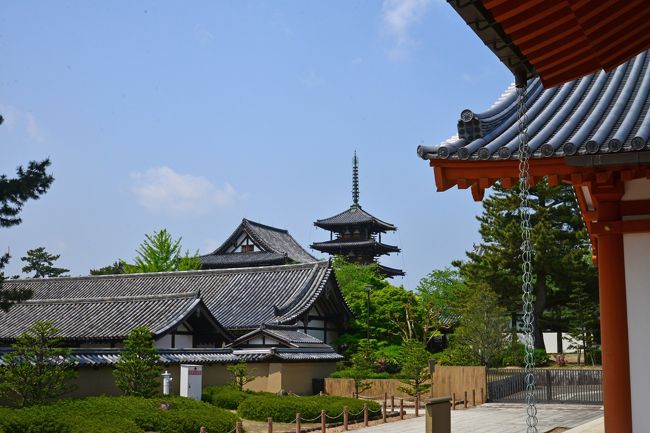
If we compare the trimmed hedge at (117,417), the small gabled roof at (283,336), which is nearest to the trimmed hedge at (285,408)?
the trimmed hedge at (117,417)

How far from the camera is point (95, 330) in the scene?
31.2 metres

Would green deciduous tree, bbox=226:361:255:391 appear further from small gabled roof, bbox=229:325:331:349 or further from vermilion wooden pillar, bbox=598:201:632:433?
vermilion wooden pillar, bbox=598:201:632:433

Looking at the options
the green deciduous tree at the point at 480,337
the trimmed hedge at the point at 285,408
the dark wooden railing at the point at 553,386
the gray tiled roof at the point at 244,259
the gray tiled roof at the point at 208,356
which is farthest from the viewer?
the gray tiled roof at the point at 244,259

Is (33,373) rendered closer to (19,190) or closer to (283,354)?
(19,190)

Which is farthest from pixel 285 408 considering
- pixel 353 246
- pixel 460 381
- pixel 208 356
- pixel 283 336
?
pixel 353 246

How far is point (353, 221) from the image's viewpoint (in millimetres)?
75812

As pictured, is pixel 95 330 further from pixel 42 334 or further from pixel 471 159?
pixel 471 159

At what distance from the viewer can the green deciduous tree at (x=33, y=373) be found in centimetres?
1950

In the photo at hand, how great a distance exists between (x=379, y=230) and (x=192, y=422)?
57.6 meters

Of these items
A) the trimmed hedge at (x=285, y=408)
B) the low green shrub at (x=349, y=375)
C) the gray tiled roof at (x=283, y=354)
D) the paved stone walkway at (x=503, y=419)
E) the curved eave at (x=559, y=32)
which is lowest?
the paved stone walkway at (x=503, y=419)

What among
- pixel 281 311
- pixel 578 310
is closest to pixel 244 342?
pixel 281 311

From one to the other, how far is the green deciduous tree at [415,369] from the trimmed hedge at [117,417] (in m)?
10.3

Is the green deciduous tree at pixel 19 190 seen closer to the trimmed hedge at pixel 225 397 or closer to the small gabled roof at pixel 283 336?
the trimmed hedge at pixel 225 397

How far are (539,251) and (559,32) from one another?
140ft
